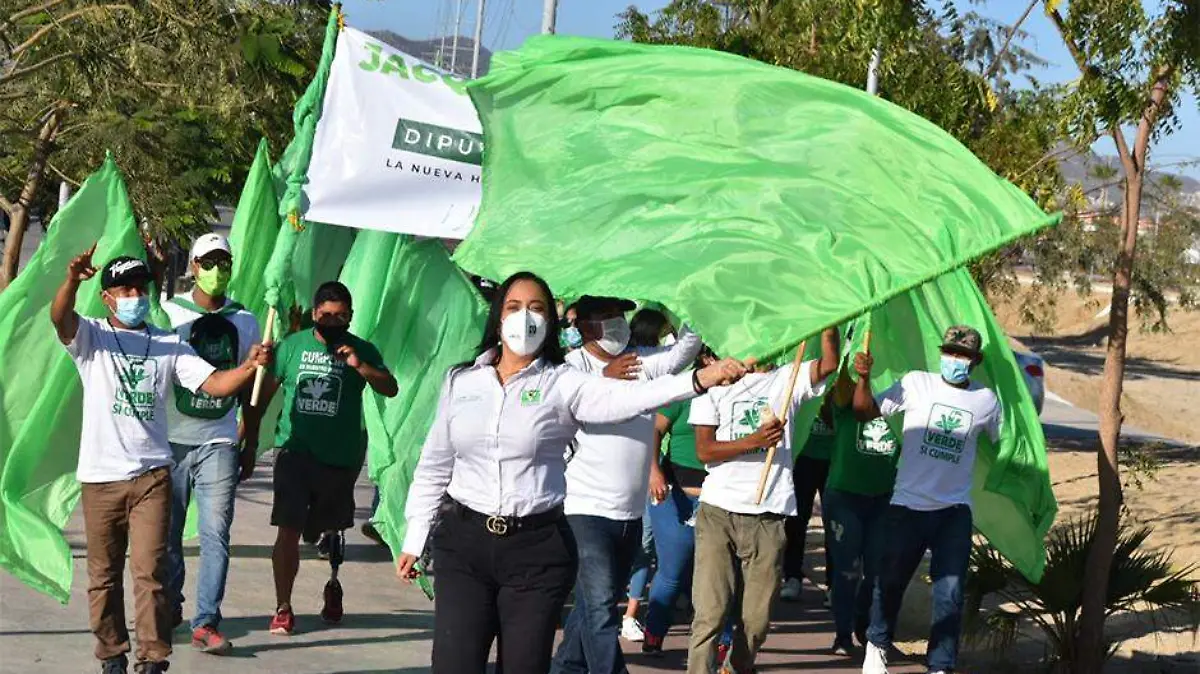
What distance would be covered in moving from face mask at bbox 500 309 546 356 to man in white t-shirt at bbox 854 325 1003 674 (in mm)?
3353

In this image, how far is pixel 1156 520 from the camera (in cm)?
1859

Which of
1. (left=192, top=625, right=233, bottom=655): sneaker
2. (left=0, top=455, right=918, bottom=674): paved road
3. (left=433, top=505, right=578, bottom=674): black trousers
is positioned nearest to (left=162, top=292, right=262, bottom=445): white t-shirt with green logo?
(left=192, top=625, right=233, bottom=655): sneaker

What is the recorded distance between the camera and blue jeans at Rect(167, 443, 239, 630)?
357 inches

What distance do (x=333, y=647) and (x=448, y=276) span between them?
2872 mm

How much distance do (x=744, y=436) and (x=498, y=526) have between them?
275cm

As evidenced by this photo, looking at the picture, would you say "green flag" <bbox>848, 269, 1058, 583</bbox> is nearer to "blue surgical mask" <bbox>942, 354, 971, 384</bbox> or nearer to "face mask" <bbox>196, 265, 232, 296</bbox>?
"blue surgical mask" <bbox>942, 354, 971, 384</bbox>

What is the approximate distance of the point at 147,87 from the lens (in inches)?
661

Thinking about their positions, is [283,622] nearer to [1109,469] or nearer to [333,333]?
[333,333]

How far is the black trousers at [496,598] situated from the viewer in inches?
246

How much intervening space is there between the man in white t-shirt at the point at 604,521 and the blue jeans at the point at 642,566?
229 centimetres

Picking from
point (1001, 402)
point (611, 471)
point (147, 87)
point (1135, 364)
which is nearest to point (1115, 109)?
point (1001, 402)

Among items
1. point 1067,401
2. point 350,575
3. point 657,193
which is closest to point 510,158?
point 657,193

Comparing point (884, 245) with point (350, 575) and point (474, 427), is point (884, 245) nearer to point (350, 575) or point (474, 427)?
point (474, 427)

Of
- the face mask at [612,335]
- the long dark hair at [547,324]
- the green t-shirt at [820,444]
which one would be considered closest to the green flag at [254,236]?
the green t-shirt at [820,444]
